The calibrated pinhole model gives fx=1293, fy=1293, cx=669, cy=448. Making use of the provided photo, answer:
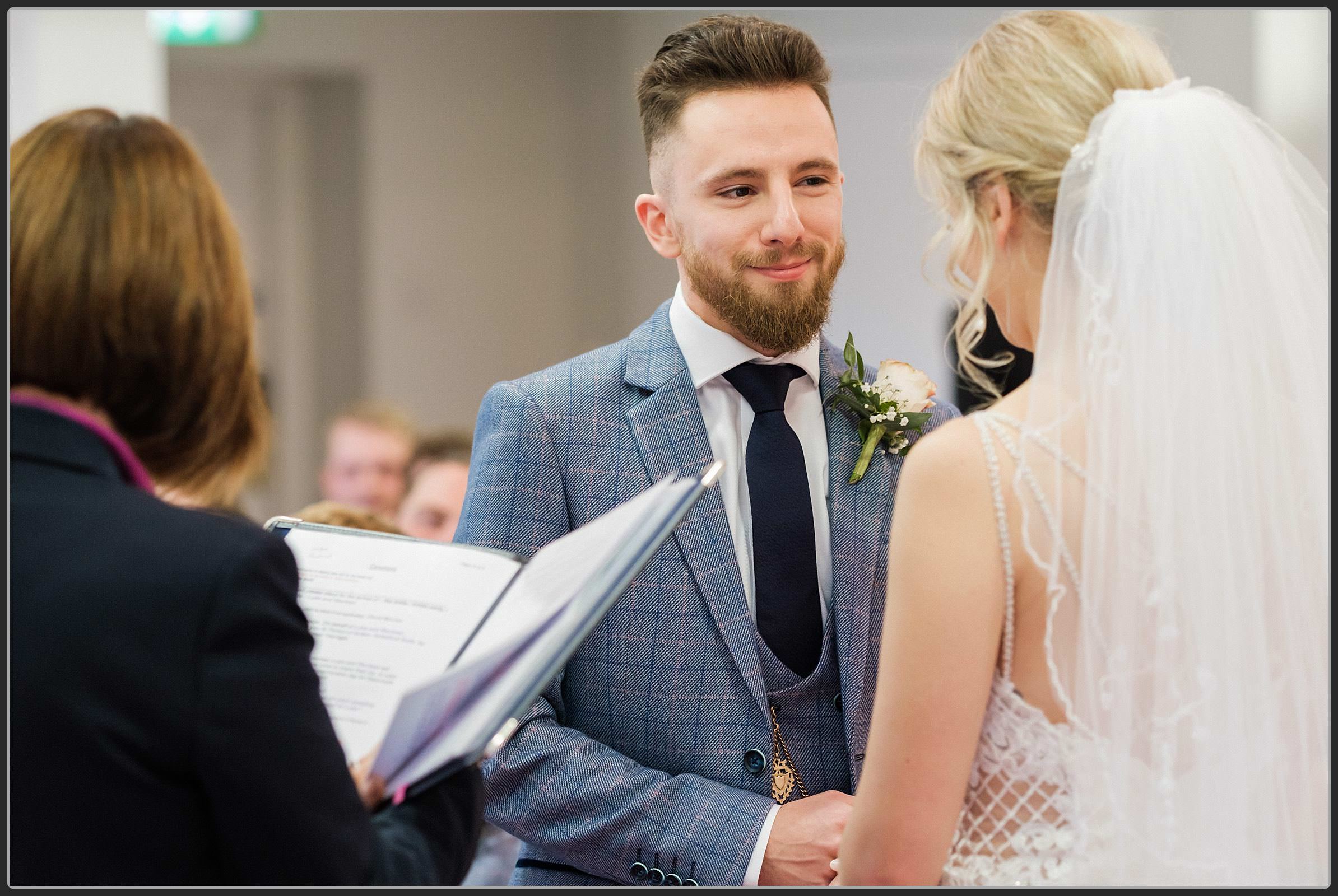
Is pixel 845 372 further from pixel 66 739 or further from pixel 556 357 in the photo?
pixel 556 357

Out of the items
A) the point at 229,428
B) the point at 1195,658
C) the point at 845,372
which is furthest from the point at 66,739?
the point at 845,372

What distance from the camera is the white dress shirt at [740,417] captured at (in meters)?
2.02

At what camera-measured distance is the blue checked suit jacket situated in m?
1.91

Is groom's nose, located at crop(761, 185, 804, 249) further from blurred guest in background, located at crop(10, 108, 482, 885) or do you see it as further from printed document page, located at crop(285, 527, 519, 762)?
blurred guest in background, located at crop(10, 108, 482, 885)

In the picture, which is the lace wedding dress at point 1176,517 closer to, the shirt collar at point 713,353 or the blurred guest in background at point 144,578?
the shirt collar at point 713,353

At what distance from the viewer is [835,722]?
195cm

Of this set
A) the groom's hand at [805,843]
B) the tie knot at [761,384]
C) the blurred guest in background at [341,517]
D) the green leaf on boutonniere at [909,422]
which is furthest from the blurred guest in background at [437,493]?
the groom's hand at [805,843]

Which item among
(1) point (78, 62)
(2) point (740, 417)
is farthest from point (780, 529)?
(1) point (78, 62)

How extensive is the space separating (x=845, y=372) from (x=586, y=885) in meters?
0.92

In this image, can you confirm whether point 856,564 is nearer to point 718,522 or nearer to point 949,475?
point 718,522

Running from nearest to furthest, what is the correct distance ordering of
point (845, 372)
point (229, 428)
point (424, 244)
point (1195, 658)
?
1. point (229, 428)
2. point (1195, 658)
3. point (845, 372)
4. point (424, 244)

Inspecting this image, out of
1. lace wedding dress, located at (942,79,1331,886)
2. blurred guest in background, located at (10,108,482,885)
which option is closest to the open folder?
blurred guest in background, located at (10,108,482,885)

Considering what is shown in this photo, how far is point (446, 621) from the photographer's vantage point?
1472 mm

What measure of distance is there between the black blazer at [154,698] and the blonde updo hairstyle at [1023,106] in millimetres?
897
